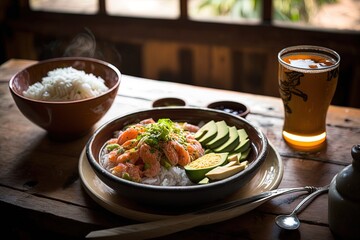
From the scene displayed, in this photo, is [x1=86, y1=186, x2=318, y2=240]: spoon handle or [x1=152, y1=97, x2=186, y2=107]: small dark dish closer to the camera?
[x1=86, y1=186, x2=318, y2=240]: spoon handle

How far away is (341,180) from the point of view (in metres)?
1.25

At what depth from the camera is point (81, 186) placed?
156 cm

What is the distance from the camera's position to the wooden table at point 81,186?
1.36 metres

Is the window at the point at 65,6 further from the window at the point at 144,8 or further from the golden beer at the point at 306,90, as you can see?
the golden beer at the point at 306,90

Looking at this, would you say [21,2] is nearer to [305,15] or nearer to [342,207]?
[305,15]

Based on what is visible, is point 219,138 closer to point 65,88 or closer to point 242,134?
point 242,134

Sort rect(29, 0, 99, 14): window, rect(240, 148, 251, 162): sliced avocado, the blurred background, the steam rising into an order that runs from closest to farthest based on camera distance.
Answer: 1. rect(240, 148, 251, 162): sliced avocado
2. the steam rising
3. the blurred background
4. rect(29, 0, 99, 14): window

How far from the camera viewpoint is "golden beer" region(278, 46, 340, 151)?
62.6 inches

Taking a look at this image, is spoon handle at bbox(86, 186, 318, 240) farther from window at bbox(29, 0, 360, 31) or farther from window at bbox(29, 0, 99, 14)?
window at bbox(29, 0, 99, 14)

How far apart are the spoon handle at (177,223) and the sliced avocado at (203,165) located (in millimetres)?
100

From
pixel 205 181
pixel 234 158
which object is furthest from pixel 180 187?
pixel 234 158

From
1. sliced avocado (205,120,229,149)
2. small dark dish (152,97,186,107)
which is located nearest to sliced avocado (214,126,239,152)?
sliced avocado (205,120,229,149)

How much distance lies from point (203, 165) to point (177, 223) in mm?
212

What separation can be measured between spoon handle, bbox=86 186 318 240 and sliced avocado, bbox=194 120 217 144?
0.92 ft
